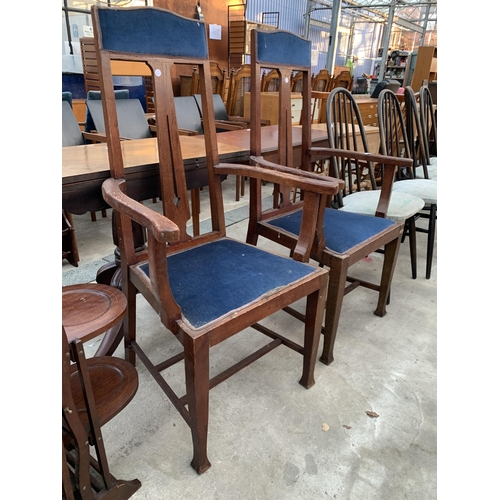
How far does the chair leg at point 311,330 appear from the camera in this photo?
1220mm

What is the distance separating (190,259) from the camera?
1214 millimetres

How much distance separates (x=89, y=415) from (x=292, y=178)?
2.84 ft

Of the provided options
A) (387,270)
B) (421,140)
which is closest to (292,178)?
(387,270)

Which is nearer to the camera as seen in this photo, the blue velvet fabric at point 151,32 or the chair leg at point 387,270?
the blue velvet fabric at point 151,32

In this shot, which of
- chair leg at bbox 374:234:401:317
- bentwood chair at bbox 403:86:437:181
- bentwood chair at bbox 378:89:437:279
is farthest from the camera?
bentwood chair at bbox 403:86:437:181

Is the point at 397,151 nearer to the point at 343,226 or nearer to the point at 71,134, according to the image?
the point at 343,226

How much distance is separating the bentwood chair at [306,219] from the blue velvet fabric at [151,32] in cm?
29

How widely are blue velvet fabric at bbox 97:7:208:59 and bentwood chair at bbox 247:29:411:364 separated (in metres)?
0.29

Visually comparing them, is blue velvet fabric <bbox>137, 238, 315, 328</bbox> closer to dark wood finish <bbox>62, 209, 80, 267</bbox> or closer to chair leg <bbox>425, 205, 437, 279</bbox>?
dark wood finish <bbox>62, 209, 80, 267</bbox>

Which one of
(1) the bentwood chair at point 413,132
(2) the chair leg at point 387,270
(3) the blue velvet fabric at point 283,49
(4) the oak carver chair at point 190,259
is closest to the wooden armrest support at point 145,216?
(4) the oak carver chair at point 190,259

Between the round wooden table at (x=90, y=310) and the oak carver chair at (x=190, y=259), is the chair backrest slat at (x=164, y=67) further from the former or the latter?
the round wooden table at (x=90, y=310)

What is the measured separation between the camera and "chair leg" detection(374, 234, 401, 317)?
1.67m

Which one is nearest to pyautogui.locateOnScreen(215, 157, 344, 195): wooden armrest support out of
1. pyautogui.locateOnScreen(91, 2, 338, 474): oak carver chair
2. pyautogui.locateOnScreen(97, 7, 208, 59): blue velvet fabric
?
pyautogui.locateOnScreen(91, 2, 338, 474): oak carver chair
